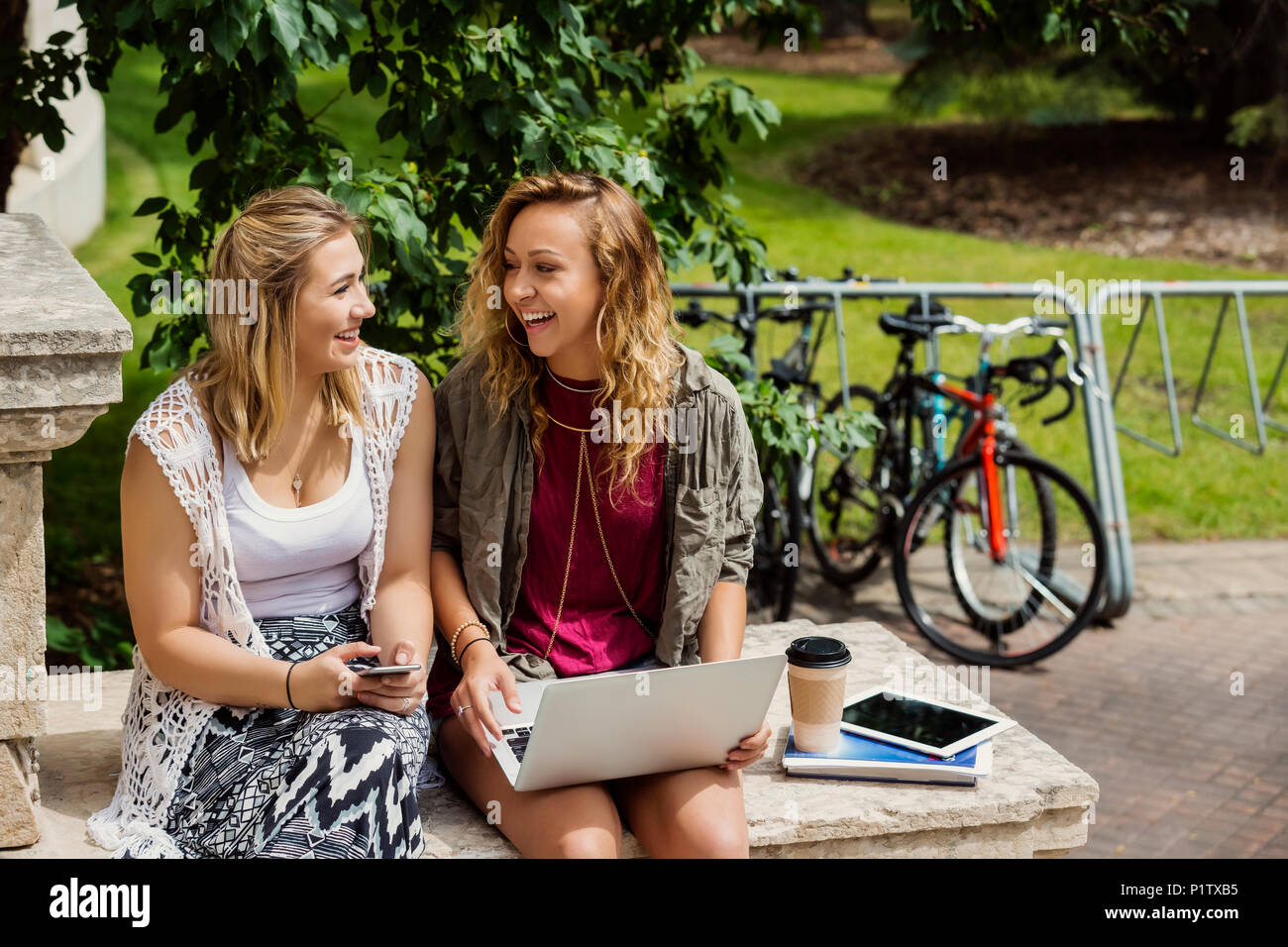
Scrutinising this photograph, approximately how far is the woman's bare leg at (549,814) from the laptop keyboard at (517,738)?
50 mm

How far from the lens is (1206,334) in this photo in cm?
1080

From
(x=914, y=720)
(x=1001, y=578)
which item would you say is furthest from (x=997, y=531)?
(x=914, y=720)

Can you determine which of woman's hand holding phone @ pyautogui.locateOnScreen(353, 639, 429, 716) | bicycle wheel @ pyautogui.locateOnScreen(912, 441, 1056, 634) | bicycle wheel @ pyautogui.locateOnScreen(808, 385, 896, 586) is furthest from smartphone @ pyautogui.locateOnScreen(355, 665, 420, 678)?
bicycle wheel @ pyautogui.locateOnScreen(808, 385, 896, 586)

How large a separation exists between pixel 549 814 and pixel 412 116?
1993mm

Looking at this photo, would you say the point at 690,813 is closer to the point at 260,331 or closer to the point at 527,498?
the point at 527,498

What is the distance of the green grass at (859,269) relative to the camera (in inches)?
292

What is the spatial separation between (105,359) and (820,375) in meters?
7.80

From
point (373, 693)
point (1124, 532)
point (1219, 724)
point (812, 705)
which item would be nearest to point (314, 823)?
point (373, 693)

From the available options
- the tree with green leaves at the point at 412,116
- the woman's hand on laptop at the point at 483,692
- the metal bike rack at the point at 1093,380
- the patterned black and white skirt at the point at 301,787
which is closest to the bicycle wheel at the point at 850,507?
the metal bike rack at the point at 1093,380

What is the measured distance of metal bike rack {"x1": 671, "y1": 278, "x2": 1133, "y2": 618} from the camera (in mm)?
5898

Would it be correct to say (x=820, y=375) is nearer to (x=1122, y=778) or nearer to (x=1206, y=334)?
(x=1206, y=334)

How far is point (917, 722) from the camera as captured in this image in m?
3.28

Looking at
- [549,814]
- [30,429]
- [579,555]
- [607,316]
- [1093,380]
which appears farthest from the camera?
[1093,380]

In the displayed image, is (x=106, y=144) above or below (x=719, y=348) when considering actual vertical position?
above
